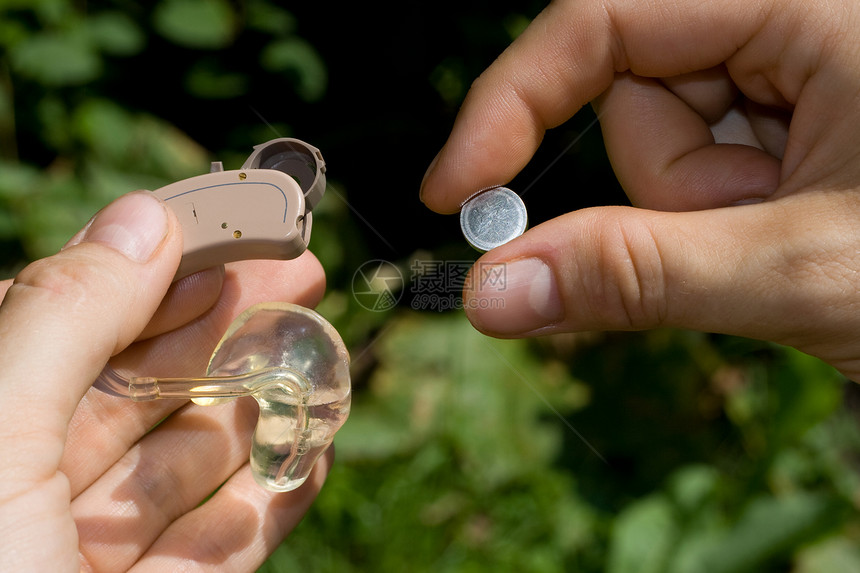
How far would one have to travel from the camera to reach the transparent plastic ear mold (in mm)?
1361

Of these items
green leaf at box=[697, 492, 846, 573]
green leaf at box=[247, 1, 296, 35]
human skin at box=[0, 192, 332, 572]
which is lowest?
green leaf at box=[697, 492, 846, 573]

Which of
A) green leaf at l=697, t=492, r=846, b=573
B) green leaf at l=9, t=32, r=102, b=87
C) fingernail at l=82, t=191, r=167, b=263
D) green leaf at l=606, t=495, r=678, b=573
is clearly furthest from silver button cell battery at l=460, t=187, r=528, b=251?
green leaf at l=9, t=32, r=102, b=87

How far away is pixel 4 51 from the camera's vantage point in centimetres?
234

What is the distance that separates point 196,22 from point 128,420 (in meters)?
1.22

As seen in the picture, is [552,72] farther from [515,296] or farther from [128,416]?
[128,416]

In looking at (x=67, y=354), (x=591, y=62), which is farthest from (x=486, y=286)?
(x=67, y=354)

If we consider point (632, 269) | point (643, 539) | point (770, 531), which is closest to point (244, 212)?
point (632, 269)

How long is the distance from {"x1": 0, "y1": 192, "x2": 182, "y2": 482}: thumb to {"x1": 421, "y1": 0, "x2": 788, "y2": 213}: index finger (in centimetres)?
66

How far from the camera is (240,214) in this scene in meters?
A: 1.41

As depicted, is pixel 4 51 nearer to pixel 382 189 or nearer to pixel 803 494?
pixel 382 189

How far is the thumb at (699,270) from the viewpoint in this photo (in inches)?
50.5

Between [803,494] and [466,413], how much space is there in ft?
3.29

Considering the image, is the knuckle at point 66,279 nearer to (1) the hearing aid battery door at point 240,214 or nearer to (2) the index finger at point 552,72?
(1) the hearing aid battery door at point 240,214

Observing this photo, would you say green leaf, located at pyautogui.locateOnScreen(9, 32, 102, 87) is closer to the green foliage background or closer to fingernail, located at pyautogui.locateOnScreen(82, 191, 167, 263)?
the green foliage background
